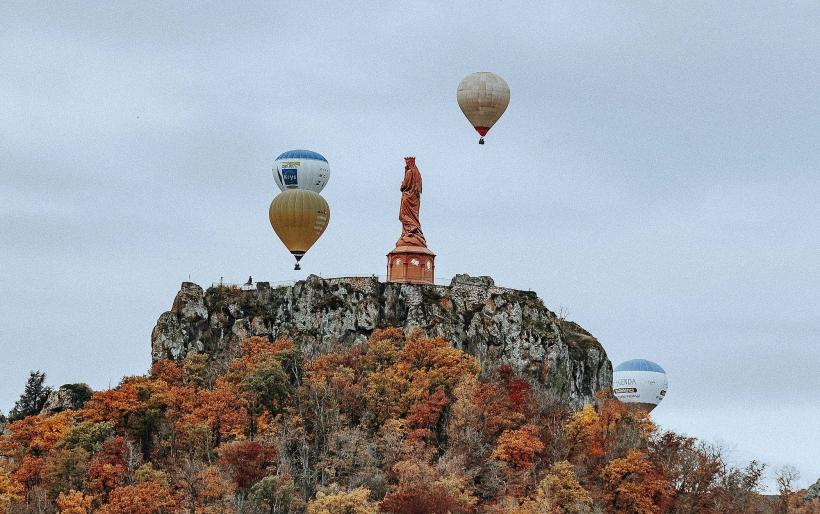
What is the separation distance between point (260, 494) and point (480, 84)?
36077 millimetres

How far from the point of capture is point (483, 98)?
13975 centimetres

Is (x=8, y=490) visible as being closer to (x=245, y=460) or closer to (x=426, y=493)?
(x=245, y=460)

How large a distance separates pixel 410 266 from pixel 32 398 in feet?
100

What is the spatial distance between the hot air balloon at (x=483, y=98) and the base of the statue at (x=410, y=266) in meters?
8.67

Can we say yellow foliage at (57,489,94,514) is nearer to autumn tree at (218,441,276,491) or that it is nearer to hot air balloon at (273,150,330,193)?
autumn tree at (218,441,276,491)

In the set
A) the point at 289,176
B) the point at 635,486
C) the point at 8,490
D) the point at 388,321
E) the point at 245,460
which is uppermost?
the point at 289,176

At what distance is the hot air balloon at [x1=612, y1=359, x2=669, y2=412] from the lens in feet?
539

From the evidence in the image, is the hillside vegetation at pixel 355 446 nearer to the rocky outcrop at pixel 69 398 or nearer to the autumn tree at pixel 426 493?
the autumn tree at pixel 426 493

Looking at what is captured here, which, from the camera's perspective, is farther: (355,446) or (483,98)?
(483,98)

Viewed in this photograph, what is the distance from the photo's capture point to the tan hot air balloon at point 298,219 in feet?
477

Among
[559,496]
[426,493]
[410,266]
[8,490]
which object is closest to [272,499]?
[426,493]

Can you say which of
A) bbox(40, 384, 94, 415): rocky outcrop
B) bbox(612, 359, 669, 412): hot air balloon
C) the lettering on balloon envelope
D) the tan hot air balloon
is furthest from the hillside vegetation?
bbox(612, 359, 669, 412): hot air balloon

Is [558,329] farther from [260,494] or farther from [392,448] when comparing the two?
[260,494]

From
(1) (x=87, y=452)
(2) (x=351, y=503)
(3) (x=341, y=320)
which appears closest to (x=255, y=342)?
(3) (x=341, y=320)
